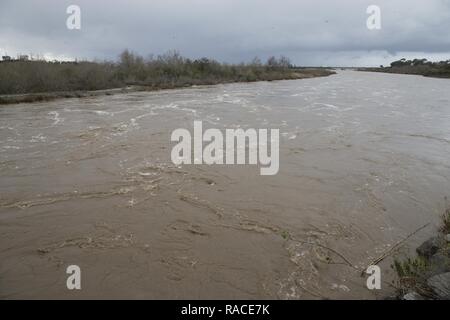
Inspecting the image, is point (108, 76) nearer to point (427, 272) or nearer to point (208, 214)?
point (208, 214)

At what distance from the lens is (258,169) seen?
967 centimetres

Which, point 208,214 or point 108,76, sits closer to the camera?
point 208,214

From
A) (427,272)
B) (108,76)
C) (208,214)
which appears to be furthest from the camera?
(108,76)

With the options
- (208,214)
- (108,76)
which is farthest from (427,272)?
(108,76)

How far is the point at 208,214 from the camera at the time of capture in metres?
6.94

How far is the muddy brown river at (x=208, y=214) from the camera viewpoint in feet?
16.0

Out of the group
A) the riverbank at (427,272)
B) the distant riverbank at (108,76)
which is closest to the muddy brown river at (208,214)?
the riverbank at (427,272)

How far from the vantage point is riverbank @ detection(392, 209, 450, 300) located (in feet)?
13.2

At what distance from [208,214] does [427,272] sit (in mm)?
3765

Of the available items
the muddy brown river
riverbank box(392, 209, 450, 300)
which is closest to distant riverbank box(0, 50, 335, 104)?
the muddy brown river

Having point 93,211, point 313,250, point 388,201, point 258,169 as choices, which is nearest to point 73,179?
point 93,211

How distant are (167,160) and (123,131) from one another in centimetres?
507
